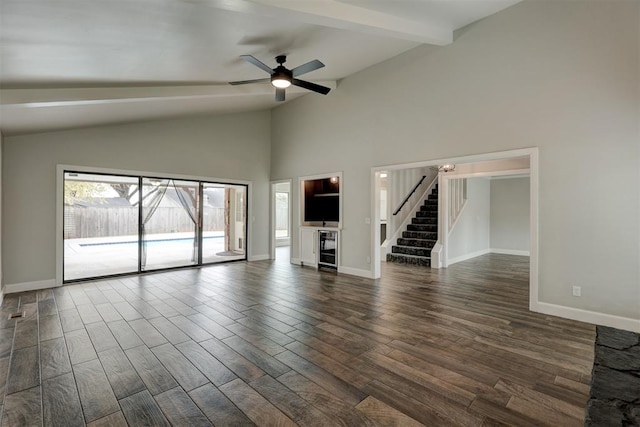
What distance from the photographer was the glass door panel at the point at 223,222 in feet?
24.9

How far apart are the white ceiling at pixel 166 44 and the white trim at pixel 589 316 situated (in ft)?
13.3

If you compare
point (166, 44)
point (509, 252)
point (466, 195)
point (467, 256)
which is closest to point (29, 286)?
point (166, 44)

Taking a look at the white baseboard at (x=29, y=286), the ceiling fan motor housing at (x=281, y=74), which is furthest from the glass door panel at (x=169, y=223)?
the ceiling fan motor housing at (x=281, y=74)

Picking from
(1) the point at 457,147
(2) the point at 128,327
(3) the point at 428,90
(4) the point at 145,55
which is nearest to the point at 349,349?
(2) the point at 128,327

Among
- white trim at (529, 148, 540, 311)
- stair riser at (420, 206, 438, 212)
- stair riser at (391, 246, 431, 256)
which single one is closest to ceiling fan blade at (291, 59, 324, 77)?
white trim at (529, 148, 540, 311)

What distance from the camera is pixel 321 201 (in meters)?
7.72

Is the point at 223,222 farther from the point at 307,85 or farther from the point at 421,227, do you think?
the point at 421,227

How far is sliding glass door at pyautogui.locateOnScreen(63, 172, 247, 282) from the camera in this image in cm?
591

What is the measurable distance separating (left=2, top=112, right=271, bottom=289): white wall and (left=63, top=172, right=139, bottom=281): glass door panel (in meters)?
0.31

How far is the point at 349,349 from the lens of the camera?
9.80 ft

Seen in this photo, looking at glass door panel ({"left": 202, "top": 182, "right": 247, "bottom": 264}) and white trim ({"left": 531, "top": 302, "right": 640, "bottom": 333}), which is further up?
glass door panel ({"left": 202, "top": 182, "right": 247, "bottom": 264})

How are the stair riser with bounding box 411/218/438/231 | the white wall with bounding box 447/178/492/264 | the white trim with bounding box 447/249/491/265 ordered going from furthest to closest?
1. the stair riser with bounding box 411/218/438/231
2. the white wall with bounding box 447/178/492/264
3. the white trim with bounding box 447/249/491/265

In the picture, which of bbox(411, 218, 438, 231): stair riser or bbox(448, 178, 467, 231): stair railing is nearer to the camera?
bbox(448, 178, 467, 231): stair railing

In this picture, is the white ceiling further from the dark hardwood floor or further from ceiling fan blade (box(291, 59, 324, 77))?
the dark hardwood floor
